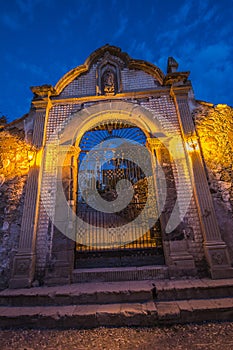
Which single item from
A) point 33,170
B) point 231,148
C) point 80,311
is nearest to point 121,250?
point 80,311

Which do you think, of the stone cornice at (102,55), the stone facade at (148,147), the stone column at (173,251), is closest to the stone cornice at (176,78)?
the stone facade at (148,147)

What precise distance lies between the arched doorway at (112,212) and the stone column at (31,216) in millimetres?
1175

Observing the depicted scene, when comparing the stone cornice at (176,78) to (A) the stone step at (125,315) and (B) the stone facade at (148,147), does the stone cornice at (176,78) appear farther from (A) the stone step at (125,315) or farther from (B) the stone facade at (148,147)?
(A) the stone step at (125,315)

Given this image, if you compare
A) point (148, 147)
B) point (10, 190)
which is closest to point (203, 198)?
point (148, 147)

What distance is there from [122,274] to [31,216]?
111 inches

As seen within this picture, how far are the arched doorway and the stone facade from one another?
17.4 inches

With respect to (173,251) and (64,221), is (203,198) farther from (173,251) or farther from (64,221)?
(64,221)

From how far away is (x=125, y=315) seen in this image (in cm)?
306

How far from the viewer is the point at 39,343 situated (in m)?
2.76

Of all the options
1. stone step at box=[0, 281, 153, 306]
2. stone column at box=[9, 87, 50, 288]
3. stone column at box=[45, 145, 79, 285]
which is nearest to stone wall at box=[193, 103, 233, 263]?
stone step at box=[0, 281, 153, 306]

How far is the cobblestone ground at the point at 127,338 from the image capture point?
2559 mm

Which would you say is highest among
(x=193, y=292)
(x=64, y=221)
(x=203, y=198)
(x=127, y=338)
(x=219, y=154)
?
(x=219, y=154)

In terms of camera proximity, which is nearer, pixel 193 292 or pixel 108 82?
pixel 193 292

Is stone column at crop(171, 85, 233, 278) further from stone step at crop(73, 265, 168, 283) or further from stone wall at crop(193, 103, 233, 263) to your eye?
stone step at crop(73, 265, 168, 283)
